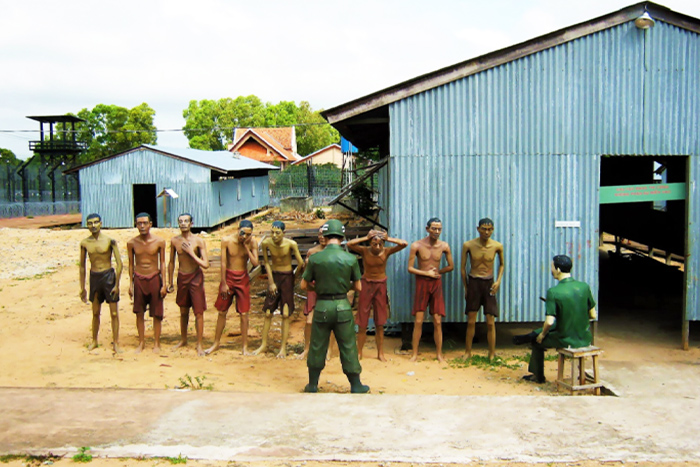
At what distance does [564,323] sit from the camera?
7121mm

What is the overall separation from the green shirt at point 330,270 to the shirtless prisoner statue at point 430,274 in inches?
76.5

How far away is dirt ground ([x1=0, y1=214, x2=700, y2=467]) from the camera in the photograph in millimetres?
7480

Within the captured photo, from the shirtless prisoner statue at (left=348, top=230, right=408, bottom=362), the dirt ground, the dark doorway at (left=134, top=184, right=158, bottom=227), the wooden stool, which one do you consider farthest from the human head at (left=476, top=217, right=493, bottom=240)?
the dark doorway at (left=134, top=184, right=158, bottom=227)

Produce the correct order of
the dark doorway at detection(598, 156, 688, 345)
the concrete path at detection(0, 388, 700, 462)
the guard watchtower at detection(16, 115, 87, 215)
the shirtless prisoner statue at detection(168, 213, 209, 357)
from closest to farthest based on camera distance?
the concrete path at detection(0, 388, 700, 462) < the shirtless prisoner statue at detection(168, 213, 209, 357) < the dark doorway at detection(598, 156, 688, 345) < the guard watchtower at detection(16, 115, 87, 215)

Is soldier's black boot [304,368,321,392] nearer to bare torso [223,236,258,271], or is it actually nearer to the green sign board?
bare torso [223,236,258,271]

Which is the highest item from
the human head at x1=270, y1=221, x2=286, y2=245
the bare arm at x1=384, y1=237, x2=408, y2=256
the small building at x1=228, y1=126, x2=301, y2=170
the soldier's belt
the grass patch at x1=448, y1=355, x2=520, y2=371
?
the small building at x1=228, y1=126, x2=301, y2=170

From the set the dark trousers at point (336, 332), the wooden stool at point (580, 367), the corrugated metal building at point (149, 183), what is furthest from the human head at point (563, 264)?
the corrugated metal building at point (149, 183)

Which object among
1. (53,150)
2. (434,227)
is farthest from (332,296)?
(53,150)

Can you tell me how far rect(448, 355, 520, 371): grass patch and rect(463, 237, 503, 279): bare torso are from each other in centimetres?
115

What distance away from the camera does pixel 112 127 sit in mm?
47906

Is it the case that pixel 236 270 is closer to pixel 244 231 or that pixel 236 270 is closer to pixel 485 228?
pixel 244 231

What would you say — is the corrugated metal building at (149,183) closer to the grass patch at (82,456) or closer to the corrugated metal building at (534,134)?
the corrugated metal building at (534,134)

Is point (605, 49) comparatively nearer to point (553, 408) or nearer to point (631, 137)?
point (631, 137)

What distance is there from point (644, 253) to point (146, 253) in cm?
1379
